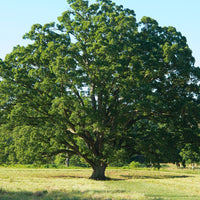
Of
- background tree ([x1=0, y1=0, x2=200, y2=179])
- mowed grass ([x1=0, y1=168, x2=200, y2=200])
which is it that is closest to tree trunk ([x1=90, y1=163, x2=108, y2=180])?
background tree ([x1=0, y1=0, x2=200, y2=179])

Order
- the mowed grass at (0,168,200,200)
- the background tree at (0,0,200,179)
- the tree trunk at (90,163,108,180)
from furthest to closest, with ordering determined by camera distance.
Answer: the tree trunk at (90,163,108,180) < the background tree at (0,0,200,179) < the mowed grass at (0,168,200,200)

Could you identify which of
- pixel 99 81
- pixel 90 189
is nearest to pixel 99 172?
pixel 99 81

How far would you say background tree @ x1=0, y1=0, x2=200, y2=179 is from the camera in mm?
23438

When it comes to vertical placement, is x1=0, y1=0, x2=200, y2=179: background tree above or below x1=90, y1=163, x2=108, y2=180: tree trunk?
above

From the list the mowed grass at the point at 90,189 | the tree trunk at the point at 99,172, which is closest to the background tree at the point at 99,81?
the tree trunk at the point at 99,172

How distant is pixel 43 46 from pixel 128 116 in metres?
9.85

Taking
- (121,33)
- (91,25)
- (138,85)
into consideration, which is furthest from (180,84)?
(91,25)

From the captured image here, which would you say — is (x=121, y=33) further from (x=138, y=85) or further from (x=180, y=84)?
(x=180, y=84)

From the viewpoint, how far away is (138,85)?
23.4m

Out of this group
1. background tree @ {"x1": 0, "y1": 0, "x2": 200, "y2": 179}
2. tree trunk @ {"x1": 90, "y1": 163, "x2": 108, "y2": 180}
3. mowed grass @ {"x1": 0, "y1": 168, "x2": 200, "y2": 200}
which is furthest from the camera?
tree trunk @ {"x1": 90, "y1": 163, "x2": 108, "y2": 180}

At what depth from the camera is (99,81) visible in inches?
950

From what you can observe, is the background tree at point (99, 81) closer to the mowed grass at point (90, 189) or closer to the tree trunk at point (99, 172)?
the tree trunk at point (99, 172)

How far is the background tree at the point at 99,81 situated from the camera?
23.4 meters

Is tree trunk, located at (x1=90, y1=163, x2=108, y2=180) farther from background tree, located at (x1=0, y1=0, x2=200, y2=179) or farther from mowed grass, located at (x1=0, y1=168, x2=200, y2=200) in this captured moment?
mowed grass, located at (x1=0, y1=168, x2=200, y2=200)
